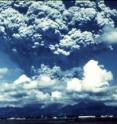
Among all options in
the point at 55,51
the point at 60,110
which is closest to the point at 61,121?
the point at 60,110

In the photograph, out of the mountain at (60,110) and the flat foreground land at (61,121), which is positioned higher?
the mountain at (60,110)

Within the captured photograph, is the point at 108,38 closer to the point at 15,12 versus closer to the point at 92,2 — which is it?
the point at 92,2

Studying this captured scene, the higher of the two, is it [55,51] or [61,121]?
[55,51]

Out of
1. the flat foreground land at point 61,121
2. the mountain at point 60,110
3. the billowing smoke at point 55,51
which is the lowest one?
the flat foreground land at point 61,121

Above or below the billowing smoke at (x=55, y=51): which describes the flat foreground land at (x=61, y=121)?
below

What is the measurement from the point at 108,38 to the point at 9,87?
0.84 metres

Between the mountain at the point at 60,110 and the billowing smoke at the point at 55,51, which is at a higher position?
the billowing smoke at the point at 55,51

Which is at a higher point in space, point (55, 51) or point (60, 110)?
point (55, 51)

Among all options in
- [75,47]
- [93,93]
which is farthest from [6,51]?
[93,93]

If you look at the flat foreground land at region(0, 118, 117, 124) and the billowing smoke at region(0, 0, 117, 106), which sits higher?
the billowing smoke at region(0, 0, 117, 106)

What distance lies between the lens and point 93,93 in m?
3.16

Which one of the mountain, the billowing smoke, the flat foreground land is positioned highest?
the billowing smoke

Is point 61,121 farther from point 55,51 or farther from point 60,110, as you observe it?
point 55,51

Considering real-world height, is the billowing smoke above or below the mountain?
above
